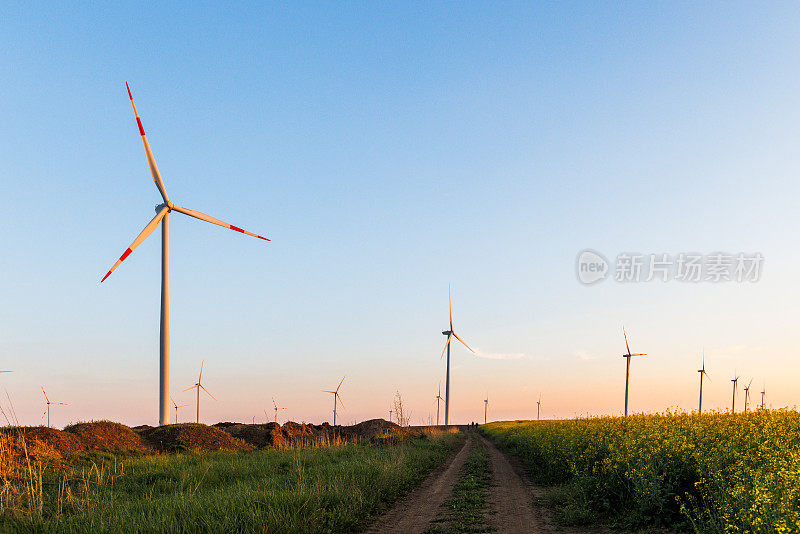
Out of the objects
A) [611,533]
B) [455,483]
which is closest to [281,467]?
[455,483]

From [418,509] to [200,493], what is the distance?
6.42m

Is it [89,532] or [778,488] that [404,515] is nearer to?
[89,532]

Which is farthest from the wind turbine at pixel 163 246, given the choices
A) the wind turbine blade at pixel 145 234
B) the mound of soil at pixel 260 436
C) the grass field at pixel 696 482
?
the grass field at pixel 696 482

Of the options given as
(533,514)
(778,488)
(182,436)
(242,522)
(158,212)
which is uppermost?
(158,212)

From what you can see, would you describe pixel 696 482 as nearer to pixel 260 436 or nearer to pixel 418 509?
pixel 418 509

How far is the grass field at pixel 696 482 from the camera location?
8.89 metres

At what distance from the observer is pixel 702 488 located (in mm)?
11898

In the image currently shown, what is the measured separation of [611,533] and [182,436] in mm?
29835

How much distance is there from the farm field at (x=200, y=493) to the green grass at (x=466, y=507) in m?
1.76

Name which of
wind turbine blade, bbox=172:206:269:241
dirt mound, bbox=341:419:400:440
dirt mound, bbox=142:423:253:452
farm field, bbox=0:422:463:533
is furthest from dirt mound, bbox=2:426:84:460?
dirt mound, bbox=341:419:400:440

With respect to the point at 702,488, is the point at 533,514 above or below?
below

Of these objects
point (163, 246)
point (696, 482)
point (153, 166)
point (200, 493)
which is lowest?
point (200, 493)

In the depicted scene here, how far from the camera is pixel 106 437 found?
31.3 m

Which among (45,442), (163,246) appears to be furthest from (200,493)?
(163,246)
